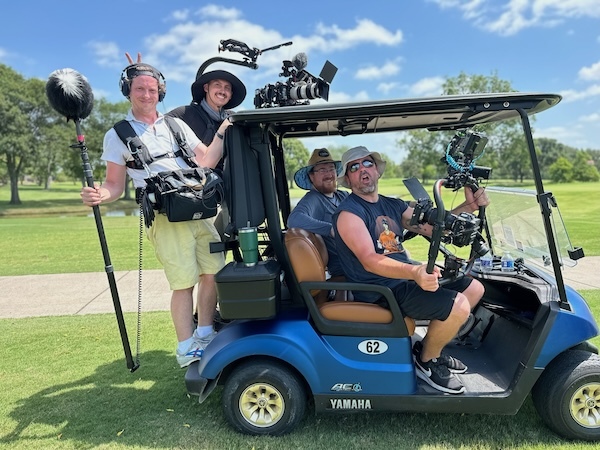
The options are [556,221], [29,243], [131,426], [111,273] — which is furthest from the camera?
[29,243]

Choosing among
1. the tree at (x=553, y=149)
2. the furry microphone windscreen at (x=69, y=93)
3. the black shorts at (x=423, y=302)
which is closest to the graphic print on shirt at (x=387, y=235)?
the black shorts at (x=423, y=302)

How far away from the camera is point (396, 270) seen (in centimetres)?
250

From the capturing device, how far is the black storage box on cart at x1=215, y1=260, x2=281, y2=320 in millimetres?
2557

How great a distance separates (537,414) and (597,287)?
3681 millimetres

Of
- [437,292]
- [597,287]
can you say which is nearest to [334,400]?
[437,292]

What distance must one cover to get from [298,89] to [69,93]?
144 cm

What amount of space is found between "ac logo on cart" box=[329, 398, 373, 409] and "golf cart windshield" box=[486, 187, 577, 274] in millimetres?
1297

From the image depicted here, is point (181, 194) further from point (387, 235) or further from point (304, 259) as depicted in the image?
point (387, 235)

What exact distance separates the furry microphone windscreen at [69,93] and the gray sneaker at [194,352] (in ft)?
5.55

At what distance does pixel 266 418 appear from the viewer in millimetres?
2676

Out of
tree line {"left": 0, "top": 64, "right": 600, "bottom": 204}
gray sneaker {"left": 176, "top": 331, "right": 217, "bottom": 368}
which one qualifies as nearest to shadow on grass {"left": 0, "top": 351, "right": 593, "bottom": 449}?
gray sneaker {"left": 176, "top": 331, "right": 217, "bottom": 368}

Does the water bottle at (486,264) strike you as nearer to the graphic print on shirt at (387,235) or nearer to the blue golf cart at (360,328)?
the blue golf cart at (360,328)

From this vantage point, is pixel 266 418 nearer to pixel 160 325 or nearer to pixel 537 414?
pixel 537 414

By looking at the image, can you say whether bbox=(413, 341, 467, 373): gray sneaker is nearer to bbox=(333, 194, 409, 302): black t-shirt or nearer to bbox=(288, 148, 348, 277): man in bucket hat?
bbox=(333, 194, 409, 302): black t-shirt
